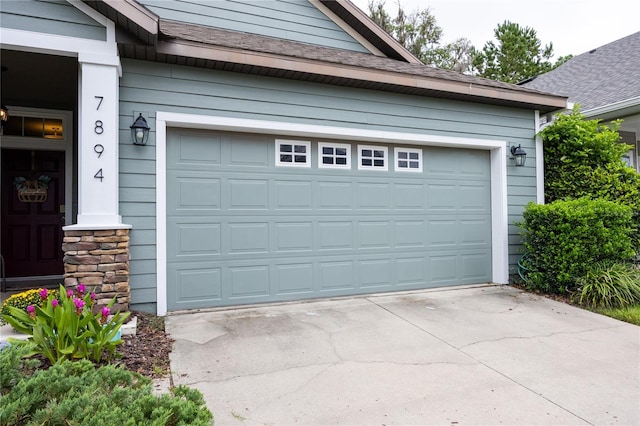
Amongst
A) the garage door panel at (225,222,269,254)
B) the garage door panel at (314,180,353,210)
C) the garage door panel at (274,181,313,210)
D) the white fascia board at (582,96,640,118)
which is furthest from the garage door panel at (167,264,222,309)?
the white fascia board at (582,96,640,118)

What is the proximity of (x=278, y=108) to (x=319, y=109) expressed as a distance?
0.57 meters

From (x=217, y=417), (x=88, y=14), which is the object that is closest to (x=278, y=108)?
(x=88, y=14)

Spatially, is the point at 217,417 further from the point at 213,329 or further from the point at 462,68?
the point at 462,68

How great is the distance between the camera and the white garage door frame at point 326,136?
4.31 m

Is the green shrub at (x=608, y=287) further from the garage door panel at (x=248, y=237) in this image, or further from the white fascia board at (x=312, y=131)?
the garage door panel at (x=248, y=237)

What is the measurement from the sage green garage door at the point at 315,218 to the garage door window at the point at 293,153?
0.5 inches

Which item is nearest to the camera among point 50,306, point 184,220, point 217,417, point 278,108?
point 217,417

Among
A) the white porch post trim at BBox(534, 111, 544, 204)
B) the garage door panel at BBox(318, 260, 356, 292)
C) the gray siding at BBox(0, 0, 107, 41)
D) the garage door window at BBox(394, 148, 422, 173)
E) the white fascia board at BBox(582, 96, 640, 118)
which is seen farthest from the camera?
the white fascia board at BBox(582, 96, 640, 118)

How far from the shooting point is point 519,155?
19.9 ft

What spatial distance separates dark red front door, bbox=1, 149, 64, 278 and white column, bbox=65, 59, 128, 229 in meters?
2.71

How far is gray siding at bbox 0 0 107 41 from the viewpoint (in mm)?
3500

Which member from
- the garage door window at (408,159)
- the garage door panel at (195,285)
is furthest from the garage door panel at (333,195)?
the garage door panel at (195,285)

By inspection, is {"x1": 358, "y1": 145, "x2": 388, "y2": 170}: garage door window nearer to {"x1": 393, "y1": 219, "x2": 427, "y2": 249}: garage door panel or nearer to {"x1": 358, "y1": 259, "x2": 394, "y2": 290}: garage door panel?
{"x1": 393, "y1": 219, "x2": 427, "y2": 249}: garage door panel

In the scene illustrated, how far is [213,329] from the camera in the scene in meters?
3.88
